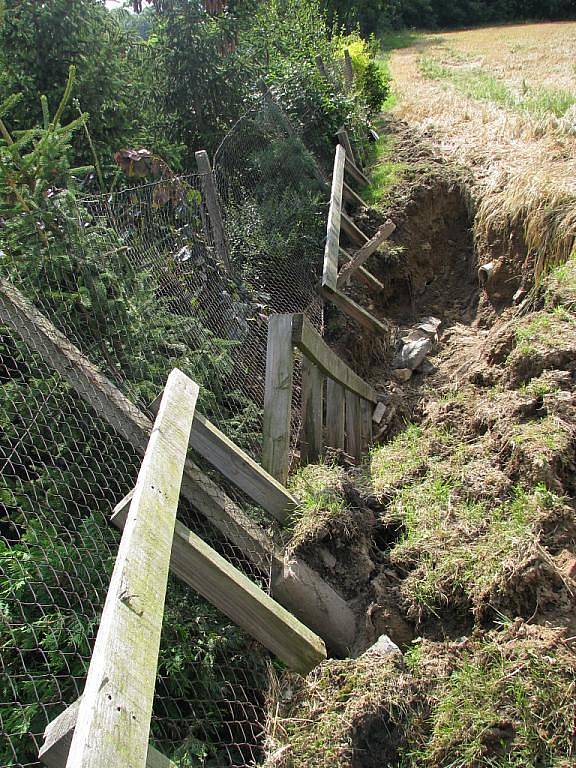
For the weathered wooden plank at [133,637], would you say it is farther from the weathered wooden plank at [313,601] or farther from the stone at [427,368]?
the stone at [427,368]

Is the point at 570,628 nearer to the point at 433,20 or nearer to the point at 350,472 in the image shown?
the point at 350,472

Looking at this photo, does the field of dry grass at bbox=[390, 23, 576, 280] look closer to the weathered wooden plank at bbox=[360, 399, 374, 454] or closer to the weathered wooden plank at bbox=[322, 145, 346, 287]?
the weathered wooden plank at bbox=[322, 145, 346, 287]

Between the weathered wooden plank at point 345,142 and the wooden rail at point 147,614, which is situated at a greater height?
the weathered wooden plank at point 345,142

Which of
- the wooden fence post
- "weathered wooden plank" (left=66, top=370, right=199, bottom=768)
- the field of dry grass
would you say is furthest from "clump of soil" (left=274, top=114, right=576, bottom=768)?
the wooden fence post

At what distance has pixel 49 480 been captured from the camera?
2.83m

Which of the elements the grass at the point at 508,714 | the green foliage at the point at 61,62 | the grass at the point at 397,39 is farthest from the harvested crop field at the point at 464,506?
the grass at the point at 397,39

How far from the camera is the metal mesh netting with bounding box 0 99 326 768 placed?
89.7 inches

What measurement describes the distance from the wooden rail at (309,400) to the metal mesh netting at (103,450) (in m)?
0.34

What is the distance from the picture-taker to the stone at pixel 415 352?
18.0 ft

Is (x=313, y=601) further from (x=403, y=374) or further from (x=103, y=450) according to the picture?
(x=403, y=374)

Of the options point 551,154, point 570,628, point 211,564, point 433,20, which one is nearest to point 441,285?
point 551,154

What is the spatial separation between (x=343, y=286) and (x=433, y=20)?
25268 mm

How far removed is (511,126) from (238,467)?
645 centimetres

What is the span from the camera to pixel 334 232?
19.6 ft
